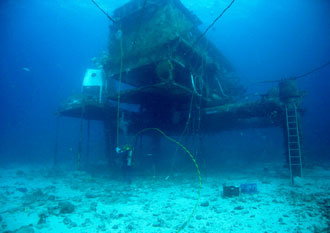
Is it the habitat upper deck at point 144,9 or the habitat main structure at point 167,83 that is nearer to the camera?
the habitat main structure at point 167,83

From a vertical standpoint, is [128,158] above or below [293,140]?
below

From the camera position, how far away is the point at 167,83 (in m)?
9.55

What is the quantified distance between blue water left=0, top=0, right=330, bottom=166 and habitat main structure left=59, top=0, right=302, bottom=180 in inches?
615

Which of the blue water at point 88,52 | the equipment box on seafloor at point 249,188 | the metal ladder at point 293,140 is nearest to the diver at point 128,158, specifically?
the equipment box on seafloor at point 249,188

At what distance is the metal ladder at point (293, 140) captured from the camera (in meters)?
9.48

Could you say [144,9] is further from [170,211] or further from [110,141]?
[170,211]

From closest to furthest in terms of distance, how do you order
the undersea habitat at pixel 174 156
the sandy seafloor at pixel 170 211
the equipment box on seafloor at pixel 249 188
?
the sandy seafloor at pixel 170 211
the undersea habitat at pixel 174 156
the equipment box on seafloor at pixel 249 188

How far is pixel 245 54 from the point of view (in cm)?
8269

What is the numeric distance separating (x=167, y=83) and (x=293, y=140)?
7073mm

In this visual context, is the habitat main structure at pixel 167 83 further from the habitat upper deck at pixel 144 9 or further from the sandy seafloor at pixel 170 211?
the sandy seafloor at pixel 170 211

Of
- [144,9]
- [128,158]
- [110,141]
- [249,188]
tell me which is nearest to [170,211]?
[249,188]

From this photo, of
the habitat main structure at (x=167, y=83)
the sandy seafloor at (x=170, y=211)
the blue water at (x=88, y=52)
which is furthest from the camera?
the blue water at (x=88, y=52)

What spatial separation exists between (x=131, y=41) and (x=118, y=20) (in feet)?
6.85

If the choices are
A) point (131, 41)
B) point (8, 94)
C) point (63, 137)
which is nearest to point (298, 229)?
point (131, 41)
